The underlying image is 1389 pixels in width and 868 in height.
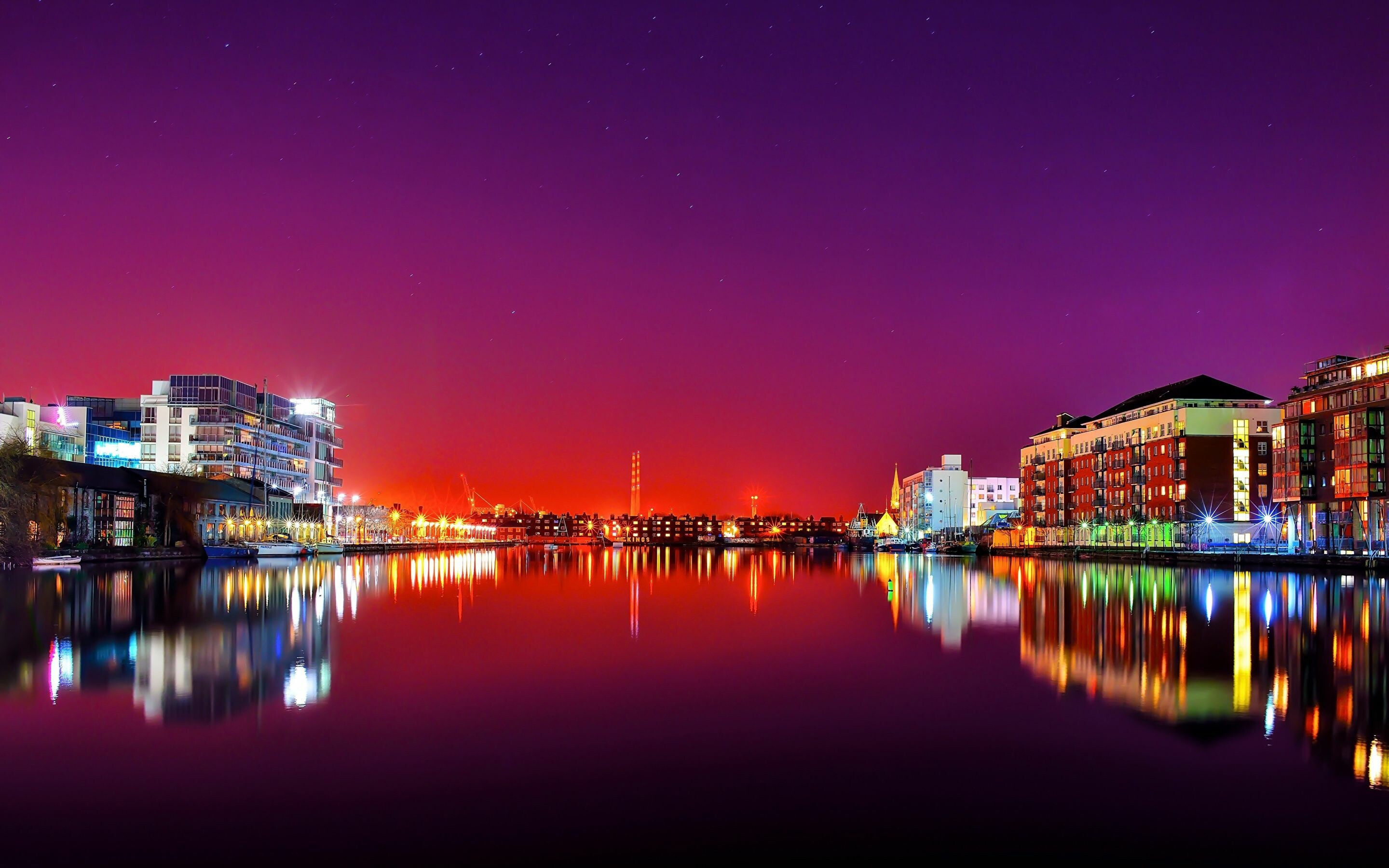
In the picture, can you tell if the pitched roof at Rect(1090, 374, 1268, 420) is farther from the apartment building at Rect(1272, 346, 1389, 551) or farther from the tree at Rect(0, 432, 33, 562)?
the tree at Rect(0, 432, 33, 562)

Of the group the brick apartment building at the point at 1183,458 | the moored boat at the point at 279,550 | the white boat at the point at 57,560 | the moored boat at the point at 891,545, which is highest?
the brick apartment building at the point at 1183,458

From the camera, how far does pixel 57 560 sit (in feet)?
208

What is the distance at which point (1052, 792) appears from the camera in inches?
435

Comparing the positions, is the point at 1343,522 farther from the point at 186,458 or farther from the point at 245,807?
the point at 186,458

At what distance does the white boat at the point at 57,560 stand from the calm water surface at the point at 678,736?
38288mm

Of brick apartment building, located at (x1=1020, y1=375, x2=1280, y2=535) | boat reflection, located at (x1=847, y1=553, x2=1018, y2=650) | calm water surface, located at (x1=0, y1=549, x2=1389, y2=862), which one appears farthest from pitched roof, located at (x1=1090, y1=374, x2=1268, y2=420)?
calm water surface, located at (x1=0, y1=549, x2=1389, y2=862)

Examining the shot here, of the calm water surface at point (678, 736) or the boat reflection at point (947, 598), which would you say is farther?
the boat reflection at point (947, 598)

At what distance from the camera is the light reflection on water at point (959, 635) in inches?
613

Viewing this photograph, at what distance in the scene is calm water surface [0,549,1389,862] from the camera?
959cm

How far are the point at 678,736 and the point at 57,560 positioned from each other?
6342 cm

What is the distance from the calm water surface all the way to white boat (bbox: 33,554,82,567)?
38.3m

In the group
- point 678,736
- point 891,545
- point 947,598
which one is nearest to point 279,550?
point 947,598

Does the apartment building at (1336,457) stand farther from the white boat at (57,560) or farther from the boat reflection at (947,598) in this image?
the white boat at (57,560)

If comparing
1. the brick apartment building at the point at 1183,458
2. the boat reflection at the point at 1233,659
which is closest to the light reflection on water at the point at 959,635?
the boat reflection at the point at 1233,659
